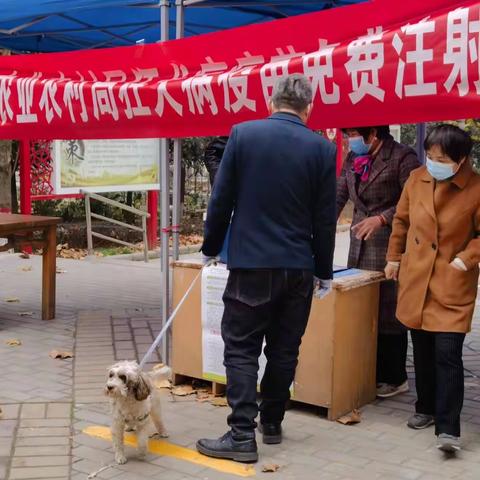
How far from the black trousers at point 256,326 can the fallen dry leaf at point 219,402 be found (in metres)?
0.87

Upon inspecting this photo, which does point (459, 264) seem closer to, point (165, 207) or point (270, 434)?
point (270, 434)

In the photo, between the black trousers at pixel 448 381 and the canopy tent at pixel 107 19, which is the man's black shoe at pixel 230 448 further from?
the canopy tent at pixel 107 19

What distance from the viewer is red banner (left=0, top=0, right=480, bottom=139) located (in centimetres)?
380

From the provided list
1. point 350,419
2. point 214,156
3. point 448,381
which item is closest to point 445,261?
point 448,381

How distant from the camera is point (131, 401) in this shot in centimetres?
391

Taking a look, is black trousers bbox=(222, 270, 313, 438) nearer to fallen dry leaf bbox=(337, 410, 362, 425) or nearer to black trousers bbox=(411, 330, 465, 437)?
fallen dry leaf bbox=(337, 410, 362, 425)

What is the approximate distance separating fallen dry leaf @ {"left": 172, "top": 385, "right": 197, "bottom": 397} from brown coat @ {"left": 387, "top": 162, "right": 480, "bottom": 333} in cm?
159

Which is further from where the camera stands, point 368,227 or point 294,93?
point 368,227

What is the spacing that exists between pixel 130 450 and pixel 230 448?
1.87 feet

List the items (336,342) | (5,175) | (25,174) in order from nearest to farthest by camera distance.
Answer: (336,342) → (25,174) → (5,175)

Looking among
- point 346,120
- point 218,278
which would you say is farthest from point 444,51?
point 218,278

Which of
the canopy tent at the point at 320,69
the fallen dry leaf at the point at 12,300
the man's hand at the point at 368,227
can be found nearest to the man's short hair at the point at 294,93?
the canopy tent at the point at 320,69

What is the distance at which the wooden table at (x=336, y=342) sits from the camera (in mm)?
4492

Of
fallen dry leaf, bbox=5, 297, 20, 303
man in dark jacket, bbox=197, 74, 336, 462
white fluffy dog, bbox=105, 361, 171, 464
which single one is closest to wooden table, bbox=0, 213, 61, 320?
fallen dry leaf, bbox=5, 297, 20, 303
